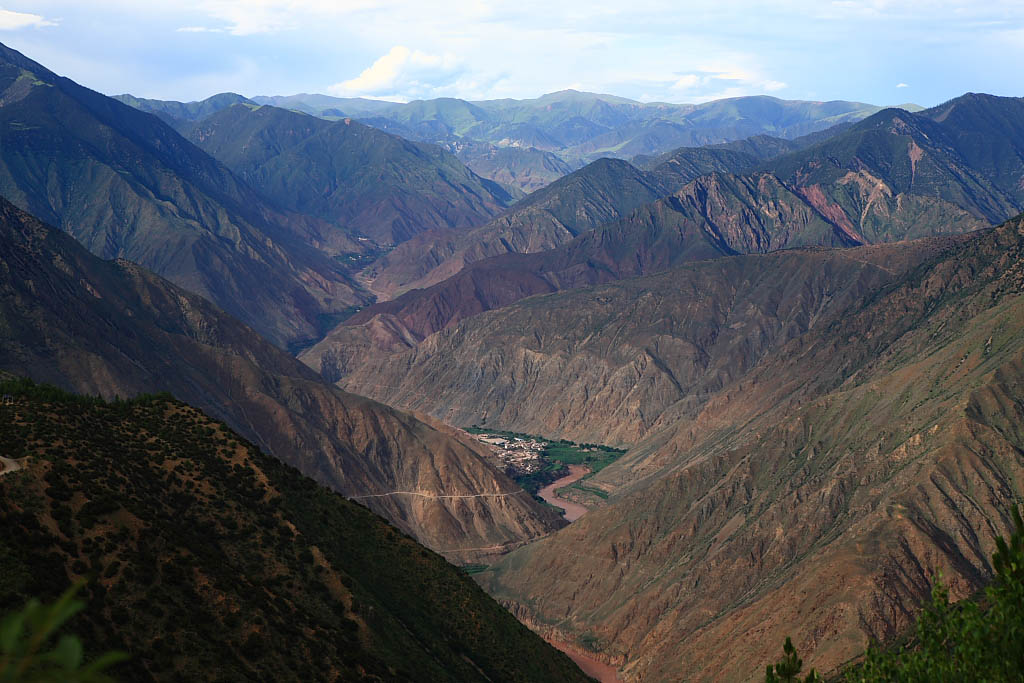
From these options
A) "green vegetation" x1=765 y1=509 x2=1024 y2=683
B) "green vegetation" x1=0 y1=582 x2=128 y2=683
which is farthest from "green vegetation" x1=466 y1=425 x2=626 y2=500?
"green vegetation" x1=0 y1=582 x2=128 y2=683

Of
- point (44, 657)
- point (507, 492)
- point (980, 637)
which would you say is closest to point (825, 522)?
point (507, 492)

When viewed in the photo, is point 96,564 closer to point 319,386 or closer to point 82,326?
point 82,326

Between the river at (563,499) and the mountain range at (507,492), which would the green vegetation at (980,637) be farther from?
the river at (563,499)

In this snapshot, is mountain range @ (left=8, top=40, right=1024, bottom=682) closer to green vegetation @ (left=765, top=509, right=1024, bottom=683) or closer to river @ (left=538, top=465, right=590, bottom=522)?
river @ (left=538, top=465, right=590, bottom=522)

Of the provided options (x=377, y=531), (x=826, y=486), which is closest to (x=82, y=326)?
(x=377, y=531)

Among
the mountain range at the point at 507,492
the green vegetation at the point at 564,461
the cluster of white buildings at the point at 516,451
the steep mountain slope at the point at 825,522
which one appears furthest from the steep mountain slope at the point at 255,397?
the cluster of white buildings at the point at 516,451
